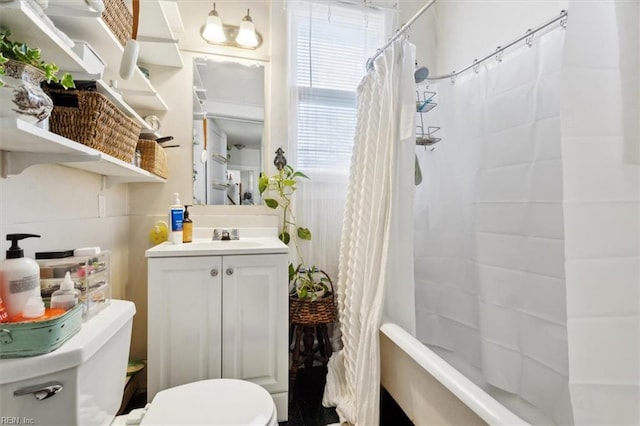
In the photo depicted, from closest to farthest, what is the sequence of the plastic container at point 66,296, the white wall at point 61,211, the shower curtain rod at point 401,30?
the plastic container at point 66,296 < the white wall at point 61,211 < the shower curtain rod at point 401,30

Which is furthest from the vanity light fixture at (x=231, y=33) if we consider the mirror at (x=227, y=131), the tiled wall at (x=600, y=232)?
the tiled wall at (x=600, y=232)

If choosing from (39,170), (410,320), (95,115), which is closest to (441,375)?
(410,320)

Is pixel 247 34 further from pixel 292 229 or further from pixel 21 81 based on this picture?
pixel 21 81

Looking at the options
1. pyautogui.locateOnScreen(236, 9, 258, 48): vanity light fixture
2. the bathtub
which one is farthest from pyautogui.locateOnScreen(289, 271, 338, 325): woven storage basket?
pyautogui.locateOnScreen(236, 9, 258, 48): vanity light fixture

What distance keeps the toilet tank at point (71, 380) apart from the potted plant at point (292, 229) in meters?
0.96

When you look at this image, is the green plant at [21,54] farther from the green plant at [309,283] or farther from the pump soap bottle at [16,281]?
the green plant at [309,283]

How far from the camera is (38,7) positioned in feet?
2.16

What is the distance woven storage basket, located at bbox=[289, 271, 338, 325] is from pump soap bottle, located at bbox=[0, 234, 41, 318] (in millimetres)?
1150

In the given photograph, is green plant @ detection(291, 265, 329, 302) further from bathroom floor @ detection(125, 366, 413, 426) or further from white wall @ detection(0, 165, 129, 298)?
white wall @ detection(0, 165, 129, 298)

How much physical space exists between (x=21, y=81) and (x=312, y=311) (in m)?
1.45

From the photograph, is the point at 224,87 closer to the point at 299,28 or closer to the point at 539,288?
the point at 299,28

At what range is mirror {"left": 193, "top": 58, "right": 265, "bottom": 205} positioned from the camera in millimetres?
1802

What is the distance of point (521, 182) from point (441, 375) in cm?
93

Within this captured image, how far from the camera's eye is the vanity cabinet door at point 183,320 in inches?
51.4
